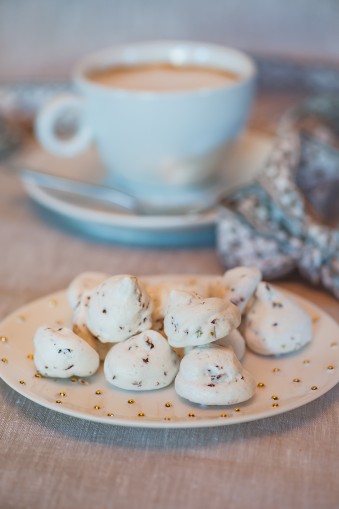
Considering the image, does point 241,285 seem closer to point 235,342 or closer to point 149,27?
point 235,342

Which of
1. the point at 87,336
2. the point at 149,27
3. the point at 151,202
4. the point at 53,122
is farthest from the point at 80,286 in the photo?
the point at 149,27

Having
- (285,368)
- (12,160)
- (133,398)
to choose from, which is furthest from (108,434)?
(12,160)

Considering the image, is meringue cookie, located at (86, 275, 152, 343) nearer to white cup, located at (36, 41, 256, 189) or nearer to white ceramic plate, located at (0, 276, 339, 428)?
white ceramic plate, located at (0, 276, 339, 428)

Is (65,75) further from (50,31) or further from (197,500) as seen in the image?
(197,500)

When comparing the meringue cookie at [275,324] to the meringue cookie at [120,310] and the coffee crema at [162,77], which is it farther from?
the coffee crema at [162,77]

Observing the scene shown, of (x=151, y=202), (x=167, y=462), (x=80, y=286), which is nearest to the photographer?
(x=167, y=462)

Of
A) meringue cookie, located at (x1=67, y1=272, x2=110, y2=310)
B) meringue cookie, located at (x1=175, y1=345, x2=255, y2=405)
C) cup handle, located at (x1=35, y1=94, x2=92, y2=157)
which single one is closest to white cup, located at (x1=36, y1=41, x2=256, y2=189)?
cup handle, located at (x1=35, y1=94, x2=92, y2=157)
